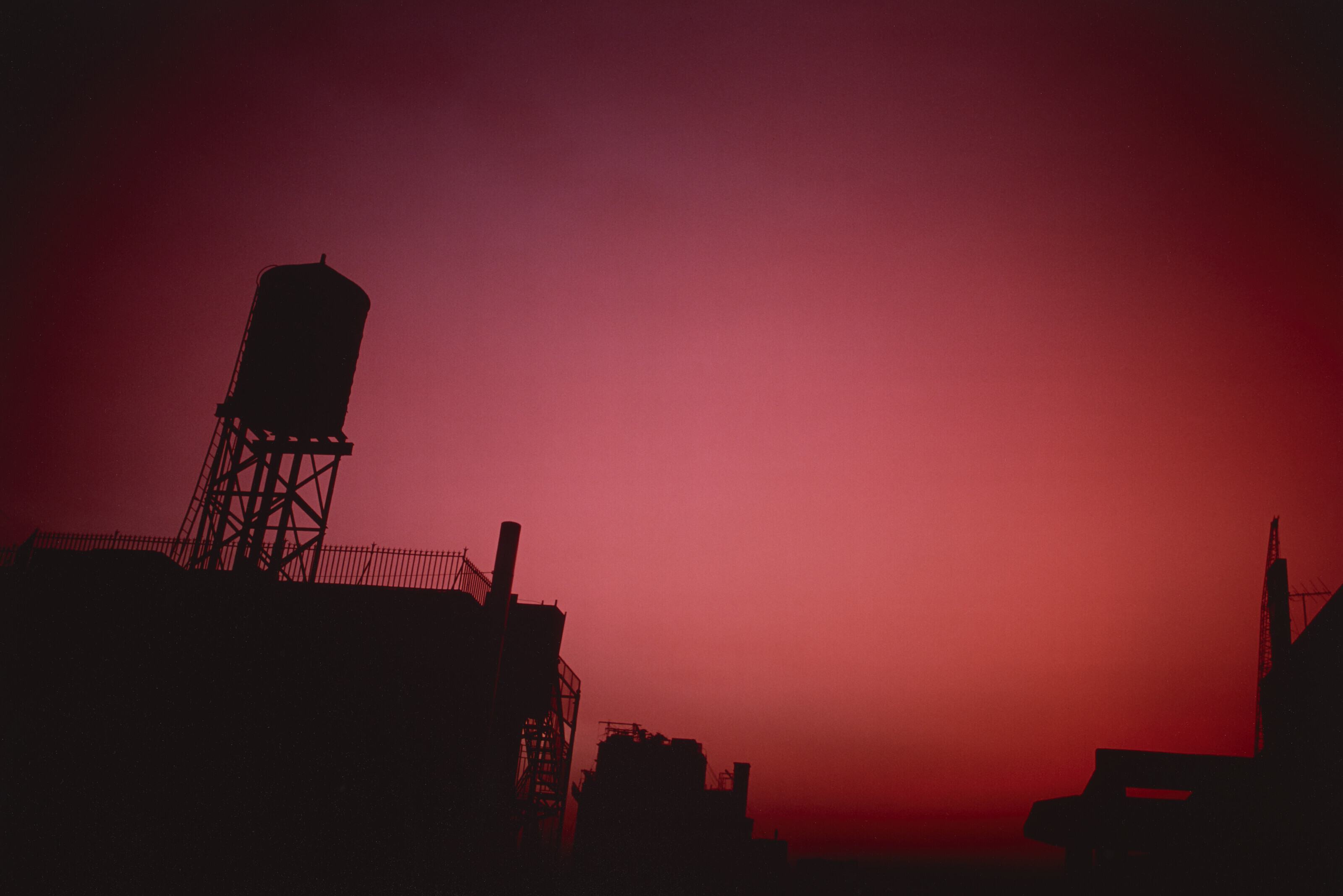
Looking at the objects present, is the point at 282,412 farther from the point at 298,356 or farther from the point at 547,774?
the point at 547,774

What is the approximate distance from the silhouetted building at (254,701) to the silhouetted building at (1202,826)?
553 inches

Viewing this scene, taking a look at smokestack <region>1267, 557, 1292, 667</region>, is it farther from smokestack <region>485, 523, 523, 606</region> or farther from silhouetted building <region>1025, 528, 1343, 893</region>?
smokestack <region>485, 523, 523, 606</region>

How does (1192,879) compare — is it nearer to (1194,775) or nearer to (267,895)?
(1194,775)

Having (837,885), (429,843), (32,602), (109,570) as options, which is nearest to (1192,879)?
(429,843)

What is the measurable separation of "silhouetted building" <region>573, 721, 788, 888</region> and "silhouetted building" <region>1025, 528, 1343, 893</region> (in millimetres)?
31637

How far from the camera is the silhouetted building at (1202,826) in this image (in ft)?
20.2

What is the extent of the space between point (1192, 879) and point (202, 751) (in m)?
16.9

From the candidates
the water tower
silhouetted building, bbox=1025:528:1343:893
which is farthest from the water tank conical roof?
silhouetted building, bbox=1025:528:1343:893

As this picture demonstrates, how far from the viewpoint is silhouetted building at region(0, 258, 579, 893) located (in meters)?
14.6

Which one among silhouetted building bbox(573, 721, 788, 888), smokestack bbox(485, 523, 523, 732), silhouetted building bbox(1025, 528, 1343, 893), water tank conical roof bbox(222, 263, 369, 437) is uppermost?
water tank conical roof bbox(222, 263, 369, 437)

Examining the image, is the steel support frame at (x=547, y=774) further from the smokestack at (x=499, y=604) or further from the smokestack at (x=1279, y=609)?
the smokestack at (x=1279, y=609)

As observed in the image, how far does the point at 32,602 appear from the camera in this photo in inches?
641

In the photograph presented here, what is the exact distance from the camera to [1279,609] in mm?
21188

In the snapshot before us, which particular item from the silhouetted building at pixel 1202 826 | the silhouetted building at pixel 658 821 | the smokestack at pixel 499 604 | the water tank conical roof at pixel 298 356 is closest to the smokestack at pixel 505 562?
the smokestack at pixel 499 604
